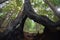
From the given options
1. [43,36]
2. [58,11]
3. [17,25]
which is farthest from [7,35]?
[58,11]

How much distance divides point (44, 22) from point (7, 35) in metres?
0.23

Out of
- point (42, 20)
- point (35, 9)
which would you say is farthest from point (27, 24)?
point (42, 20)

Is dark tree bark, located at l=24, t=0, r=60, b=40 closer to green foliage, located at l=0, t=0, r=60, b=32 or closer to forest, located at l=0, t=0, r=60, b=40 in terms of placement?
forest, located at l=0, t=0, r=60, b=40

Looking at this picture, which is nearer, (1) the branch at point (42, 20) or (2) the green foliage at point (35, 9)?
(1) the branch at point (42, 20)

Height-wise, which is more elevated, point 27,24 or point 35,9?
point 35,9

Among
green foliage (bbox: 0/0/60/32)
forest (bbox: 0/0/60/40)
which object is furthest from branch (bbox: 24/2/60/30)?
green foliage (bbox: 0/0/60/32)

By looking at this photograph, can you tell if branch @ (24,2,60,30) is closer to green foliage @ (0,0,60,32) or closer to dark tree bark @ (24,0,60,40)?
dark tree bark @ (24,0,60,40)

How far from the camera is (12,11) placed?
1015mm

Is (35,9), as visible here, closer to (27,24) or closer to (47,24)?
(27,24)

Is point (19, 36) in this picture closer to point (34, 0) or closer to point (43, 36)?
point (43, 36)

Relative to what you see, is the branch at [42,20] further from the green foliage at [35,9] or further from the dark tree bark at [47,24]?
the green foliage at [35,9]

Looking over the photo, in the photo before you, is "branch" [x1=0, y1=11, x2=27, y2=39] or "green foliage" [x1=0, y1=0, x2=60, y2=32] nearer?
"branch" [x1=0, y1=11, x2=27, y2=39]

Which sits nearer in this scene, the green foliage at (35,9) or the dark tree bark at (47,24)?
the dark tree bark at (47,24)

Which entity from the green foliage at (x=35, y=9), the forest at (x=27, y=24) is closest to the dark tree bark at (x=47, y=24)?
the forest at (x=27, y=24)
